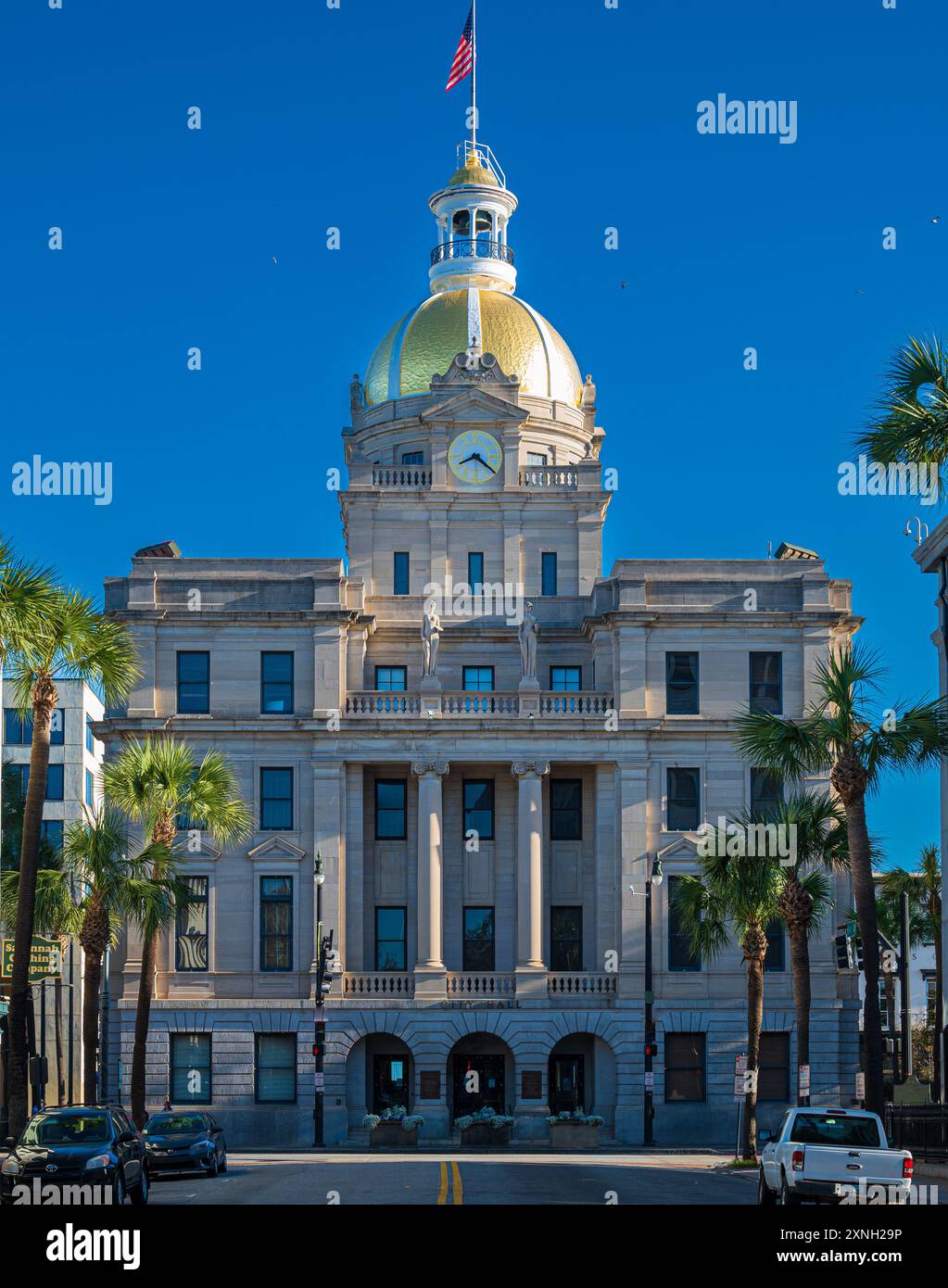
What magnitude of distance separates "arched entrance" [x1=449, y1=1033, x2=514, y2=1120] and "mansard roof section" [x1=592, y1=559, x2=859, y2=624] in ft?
50.2

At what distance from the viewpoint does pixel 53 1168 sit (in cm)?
2773

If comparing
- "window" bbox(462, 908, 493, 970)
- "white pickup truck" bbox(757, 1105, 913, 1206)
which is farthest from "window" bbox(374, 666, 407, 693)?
"white pickup truck" bbox(757, 1105, 913, 1206)

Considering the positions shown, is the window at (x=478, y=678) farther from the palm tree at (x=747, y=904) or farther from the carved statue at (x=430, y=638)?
the palm tree at (x=747, y=904)

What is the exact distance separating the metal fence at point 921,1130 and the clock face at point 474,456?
33.8 metres

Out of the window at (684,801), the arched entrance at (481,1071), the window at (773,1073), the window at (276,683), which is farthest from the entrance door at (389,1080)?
the window at (276,683)

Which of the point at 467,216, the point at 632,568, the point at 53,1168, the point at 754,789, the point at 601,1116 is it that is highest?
the point at 467,216

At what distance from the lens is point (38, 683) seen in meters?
40.3

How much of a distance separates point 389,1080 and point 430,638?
1480cm

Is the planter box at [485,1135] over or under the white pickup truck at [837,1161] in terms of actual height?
under

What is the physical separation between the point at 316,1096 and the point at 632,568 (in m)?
20.9

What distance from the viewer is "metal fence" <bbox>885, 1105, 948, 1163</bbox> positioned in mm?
41375

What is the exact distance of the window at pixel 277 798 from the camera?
6588 centimetres
